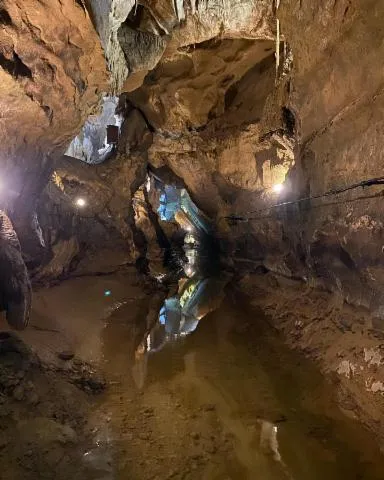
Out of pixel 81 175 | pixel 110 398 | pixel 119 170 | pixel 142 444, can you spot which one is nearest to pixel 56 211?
pixel 81 175

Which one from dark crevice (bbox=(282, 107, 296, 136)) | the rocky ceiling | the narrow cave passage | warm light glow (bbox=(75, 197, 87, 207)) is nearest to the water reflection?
the narrow cave passage

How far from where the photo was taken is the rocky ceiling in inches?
187

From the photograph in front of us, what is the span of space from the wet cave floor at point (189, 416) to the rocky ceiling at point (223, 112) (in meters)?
1.77

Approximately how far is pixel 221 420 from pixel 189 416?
39 centimetres

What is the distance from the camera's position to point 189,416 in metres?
4.09

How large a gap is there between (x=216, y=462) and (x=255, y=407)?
1101mm

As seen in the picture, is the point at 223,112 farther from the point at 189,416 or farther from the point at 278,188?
the point at 189,416

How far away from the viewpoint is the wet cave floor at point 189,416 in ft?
10.6

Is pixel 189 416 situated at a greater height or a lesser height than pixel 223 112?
lesser

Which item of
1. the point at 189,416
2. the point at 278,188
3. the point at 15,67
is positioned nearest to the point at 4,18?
the point at 15,67

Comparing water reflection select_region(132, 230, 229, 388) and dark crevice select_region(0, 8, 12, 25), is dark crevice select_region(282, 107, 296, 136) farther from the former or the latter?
dark crevice select_region(0, 8, 12, 25)

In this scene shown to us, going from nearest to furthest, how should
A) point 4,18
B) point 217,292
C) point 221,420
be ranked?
point 221,420 < point 4,18 < point 217,292

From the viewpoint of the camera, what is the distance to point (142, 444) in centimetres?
356

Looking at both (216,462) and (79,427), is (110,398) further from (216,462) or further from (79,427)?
(216,462)
